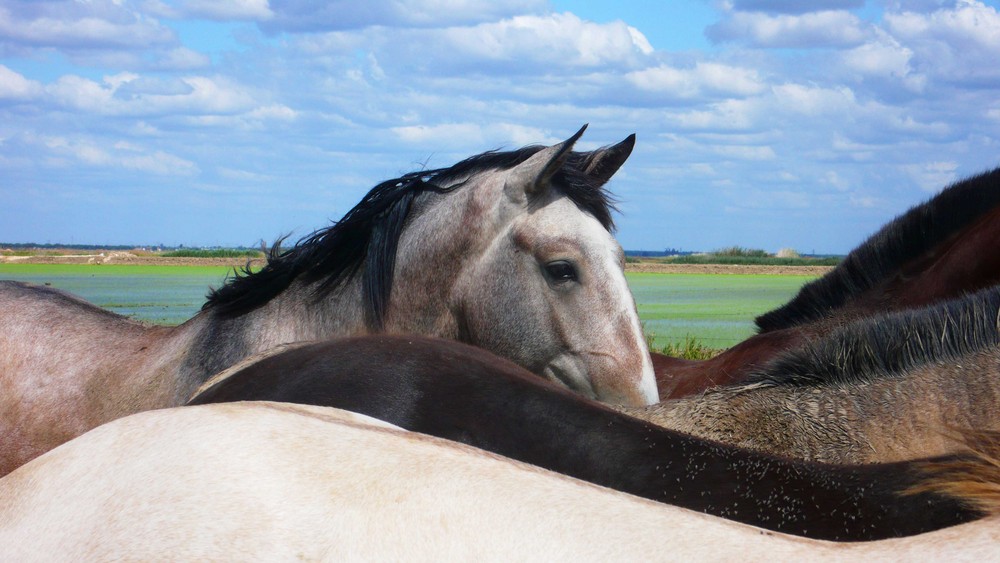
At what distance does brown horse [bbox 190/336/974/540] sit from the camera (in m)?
1.60

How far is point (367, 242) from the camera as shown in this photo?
12.5 ft

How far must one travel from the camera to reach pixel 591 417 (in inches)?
81.4

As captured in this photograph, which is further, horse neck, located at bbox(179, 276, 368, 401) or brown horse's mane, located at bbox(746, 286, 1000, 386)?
horse neck, located at bbox(179, 276, 368, 401)

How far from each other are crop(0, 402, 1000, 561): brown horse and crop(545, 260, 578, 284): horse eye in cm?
225

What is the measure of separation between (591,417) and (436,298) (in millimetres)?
1671

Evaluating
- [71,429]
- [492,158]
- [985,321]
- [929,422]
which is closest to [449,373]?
[929,422]

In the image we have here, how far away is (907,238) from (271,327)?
3.08 metres

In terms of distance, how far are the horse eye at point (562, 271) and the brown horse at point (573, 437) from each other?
0.96 meters

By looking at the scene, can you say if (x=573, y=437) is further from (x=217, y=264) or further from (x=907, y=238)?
(x=217, y=264)

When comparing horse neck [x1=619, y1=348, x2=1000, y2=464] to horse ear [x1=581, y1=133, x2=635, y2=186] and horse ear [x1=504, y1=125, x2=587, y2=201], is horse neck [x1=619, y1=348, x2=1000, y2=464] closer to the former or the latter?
horse ear [x1=504, y1=125, x2=587, y2=201]

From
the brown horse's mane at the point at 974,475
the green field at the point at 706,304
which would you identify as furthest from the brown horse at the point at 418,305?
the green field at the point at 706,304

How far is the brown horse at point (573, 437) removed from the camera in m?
1.60

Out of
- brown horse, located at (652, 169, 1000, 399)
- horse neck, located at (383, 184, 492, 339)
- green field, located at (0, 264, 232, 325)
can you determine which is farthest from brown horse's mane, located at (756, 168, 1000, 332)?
green field, located at (0, 264, 232, 325)

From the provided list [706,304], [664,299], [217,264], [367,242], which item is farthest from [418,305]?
[217,264]
